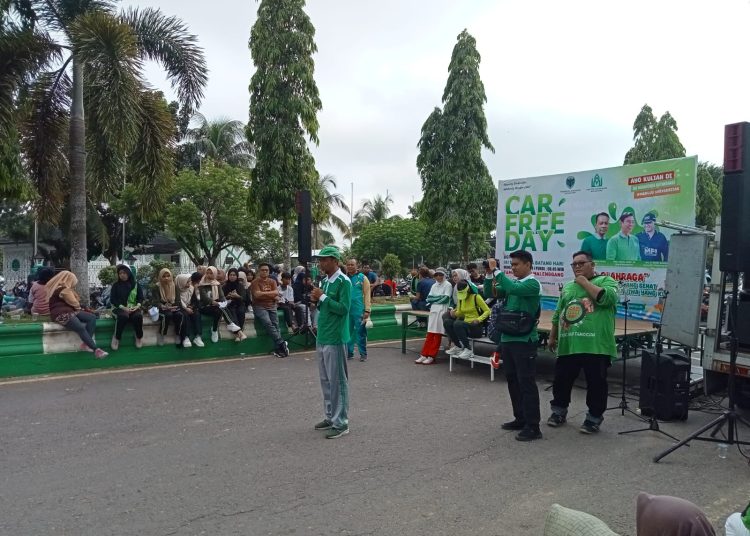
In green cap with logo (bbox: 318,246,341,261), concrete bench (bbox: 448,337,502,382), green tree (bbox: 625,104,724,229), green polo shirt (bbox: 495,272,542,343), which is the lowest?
concrete bench (bbox: 448,337,502,382)

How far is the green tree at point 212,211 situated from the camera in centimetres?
2548

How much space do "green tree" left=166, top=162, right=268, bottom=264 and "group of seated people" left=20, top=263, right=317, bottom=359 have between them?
1461 centimetres

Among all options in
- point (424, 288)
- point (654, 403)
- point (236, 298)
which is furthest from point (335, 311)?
point (424, 288)

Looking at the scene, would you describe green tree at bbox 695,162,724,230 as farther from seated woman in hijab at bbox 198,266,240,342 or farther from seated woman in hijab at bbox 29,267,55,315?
seated woman in hijab at bbox 29,267,55,315

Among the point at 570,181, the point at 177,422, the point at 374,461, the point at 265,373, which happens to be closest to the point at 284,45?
the point at 570,181

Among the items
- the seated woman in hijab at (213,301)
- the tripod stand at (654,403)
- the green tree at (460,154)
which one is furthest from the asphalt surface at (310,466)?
the green tree at (460,154)

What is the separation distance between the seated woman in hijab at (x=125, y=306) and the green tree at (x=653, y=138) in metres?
28.1

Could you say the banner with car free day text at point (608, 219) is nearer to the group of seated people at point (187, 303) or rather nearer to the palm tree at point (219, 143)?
the group of seated people at point (187, 303)

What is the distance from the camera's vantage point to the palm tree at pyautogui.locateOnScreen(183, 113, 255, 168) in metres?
37.2

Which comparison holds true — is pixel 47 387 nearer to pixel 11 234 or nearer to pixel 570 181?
pixel 570 181

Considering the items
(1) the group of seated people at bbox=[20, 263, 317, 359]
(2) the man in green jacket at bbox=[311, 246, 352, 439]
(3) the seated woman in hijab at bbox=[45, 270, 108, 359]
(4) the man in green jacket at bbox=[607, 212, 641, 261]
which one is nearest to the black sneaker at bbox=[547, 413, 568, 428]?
(2) the man in green jacket at bbox=[311, 246, 352, 439]

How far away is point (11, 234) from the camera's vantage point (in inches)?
1356

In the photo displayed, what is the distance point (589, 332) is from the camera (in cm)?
584

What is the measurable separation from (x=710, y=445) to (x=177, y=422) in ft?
17.8
